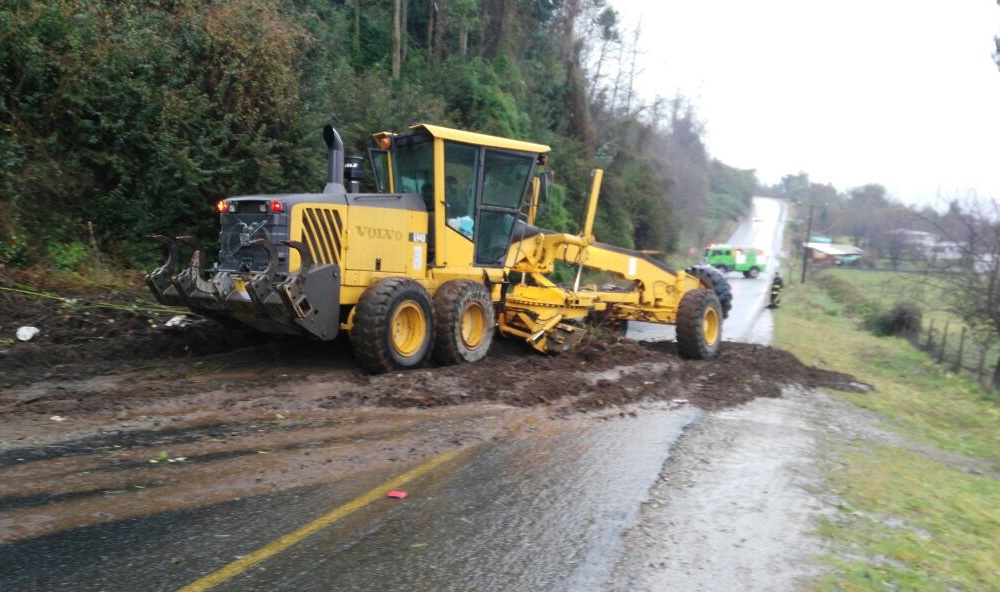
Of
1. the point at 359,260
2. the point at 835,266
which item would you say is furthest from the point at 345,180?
the point at 835,266

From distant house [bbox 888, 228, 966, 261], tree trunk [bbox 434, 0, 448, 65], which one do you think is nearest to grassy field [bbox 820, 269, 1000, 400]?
distant house [bbox 888, 228, 966, 261]

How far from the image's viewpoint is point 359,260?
8688 mm

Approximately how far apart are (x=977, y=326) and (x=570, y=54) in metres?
27.5

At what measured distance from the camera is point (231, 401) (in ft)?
23.4

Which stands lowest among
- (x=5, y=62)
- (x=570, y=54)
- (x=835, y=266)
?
(x=835, y=266)

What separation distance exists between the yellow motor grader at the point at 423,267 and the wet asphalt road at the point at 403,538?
295 centimetres

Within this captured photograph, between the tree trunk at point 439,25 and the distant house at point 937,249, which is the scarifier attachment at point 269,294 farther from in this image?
the tree trunk at point 439,25

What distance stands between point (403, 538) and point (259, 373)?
4.65 m

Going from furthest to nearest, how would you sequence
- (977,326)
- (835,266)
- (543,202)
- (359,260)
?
(835,266)
(977,326)
(543,202)
(359,260)

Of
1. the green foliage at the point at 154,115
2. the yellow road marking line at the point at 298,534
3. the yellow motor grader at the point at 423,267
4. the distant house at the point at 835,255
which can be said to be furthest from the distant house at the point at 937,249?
the distant house at the point at 835,255

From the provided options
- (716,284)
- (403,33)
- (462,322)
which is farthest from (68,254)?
(403,33)

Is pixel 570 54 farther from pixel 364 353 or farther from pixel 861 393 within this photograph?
pixel 364 353

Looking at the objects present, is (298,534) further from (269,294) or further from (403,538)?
(269,294)

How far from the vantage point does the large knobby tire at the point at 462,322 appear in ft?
30.2
